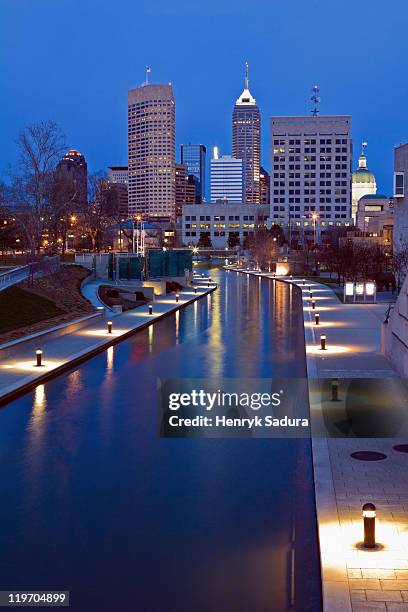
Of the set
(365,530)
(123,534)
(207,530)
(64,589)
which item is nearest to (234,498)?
(207,530)

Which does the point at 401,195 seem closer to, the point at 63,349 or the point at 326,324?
the point at 326,324

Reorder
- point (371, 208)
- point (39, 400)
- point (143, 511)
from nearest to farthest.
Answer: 1. point (143, 511)
2. point (39, 400)
3. point (371, 208)

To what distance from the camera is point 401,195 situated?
64.8 m

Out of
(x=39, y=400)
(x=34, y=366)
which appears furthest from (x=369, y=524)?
(x=34, y=366)

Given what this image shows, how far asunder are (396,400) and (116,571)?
1009 cm

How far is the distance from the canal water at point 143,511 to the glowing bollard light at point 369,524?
71 centimetres

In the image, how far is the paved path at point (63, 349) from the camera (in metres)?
19.8

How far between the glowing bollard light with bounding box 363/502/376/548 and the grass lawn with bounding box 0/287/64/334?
865 inches

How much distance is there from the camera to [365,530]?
880cm

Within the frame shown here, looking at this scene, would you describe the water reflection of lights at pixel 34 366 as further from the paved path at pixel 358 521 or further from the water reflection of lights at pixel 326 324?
the water reflection of lights at pixel 326 324

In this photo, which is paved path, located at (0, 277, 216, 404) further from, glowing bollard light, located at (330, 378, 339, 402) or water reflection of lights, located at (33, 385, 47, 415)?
glowing bollard light, located at (330, 378, 339, 402)

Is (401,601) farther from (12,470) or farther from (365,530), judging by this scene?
(12,470)

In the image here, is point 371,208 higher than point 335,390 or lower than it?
higher

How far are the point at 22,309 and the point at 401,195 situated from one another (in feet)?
136
